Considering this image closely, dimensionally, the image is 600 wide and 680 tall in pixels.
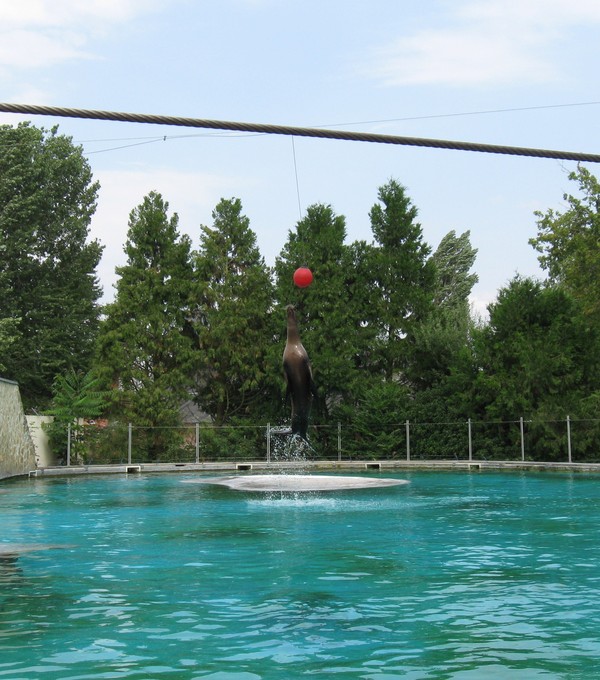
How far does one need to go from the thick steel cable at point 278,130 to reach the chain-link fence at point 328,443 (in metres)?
26.0

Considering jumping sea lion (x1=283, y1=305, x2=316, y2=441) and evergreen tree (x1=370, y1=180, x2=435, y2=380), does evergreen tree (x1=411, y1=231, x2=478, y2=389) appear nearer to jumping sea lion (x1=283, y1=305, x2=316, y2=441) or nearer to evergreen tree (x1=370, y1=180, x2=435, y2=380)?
evergreen tree (x1=370, y1=180, x2=435, y2=380)

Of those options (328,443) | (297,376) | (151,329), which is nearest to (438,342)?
(328,443)

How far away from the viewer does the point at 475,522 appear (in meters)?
15.6

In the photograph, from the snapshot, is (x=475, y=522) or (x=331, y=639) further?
(x=475, y=522)

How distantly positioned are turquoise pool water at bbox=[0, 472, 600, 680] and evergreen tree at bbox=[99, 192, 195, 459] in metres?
18.4

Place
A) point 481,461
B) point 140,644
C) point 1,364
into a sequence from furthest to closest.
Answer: point 1,364 → point 481,461 → point 140,644

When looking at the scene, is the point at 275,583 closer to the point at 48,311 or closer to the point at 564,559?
the point at 564,559

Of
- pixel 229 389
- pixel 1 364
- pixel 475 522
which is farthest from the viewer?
pixel 229 389

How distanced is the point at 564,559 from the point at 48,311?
1289 inches

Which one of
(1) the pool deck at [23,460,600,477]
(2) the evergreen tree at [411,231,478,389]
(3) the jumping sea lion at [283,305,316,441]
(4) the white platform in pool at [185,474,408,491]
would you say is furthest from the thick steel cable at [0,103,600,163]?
(2) the evergreen tree at [411,231,478,389]

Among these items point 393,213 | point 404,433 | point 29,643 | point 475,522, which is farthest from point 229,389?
point 29,643

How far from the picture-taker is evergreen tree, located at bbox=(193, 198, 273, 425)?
38.2m

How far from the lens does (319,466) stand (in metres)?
35.0

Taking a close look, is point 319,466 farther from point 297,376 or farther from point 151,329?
point 297,376
